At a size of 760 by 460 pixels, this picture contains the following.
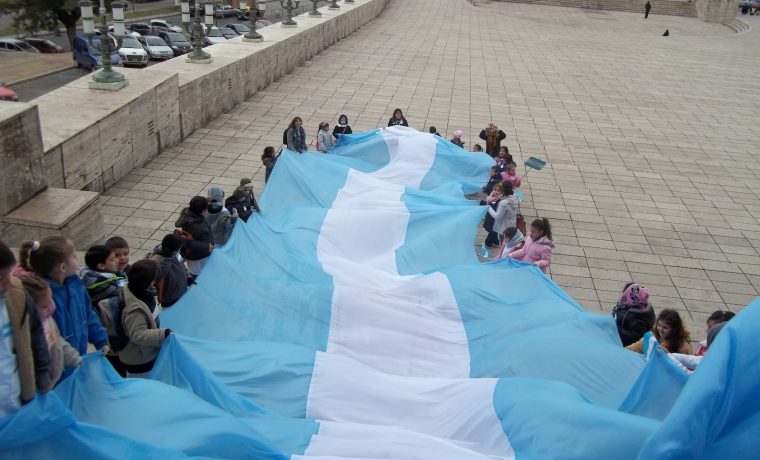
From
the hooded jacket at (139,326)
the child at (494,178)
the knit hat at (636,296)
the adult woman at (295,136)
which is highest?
the hooded jacket at (139,326)

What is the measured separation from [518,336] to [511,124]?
10707mm

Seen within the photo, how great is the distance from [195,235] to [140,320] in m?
2.25

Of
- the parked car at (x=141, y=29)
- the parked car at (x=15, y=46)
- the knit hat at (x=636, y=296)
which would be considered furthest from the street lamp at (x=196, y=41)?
the parked car at (x=141, y=29)

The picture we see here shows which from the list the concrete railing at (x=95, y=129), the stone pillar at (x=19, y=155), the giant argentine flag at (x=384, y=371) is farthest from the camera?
the concrete railing at (x=95, y=129)

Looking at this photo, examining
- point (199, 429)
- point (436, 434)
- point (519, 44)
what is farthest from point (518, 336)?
point (519, 44)

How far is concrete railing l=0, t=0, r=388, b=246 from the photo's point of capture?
23.5 feet

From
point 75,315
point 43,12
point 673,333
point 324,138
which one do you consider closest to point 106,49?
point 324,138

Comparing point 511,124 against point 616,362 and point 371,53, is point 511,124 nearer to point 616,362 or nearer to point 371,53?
point 371,53

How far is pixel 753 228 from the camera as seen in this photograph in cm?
1077

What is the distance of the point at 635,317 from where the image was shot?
5.99 meters

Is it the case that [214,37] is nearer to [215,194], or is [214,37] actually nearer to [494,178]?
[494,178]

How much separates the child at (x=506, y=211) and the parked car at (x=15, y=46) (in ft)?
78.2

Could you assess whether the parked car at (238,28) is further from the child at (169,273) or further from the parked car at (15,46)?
the child at (169,273)

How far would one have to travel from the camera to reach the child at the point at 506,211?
28.1 feet
